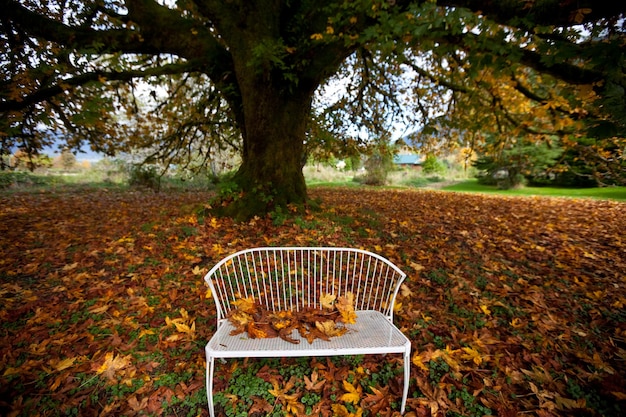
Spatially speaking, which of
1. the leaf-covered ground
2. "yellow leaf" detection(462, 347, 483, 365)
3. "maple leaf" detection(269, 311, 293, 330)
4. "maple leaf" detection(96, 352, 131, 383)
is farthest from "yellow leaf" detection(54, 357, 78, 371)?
"yellow leaf" detection(462, 347, 483, 365)

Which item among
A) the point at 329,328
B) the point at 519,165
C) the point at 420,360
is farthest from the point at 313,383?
the point at 519,165

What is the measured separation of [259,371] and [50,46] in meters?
6.89

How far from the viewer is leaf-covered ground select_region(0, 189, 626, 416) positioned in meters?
2.38

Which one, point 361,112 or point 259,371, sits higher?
point 361,112

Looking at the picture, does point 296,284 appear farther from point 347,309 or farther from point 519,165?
point 519,165

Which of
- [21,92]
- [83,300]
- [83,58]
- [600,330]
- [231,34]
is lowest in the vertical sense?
[600,330]

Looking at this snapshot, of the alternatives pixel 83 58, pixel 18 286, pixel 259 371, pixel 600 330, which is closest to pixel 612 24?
pixel 600 330

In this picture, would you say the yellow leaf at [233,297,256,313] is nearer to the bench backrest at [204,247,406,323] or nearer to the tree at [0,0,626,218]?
the bench backrest at [204,247,406,323]

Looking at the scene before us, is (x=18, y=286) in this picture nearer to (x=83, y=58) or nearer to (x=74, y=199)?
(x=83, y=58)

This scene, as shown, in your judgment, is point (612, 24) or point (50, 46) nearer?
point (612, 24)

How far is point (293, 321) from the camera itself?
2.66 meters

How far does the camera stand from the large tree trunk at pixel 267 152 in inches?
235

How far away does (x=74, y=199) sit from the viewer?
9.47 metres

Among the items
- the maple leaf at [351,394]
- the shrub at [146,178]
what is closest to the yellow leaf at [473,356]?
the maple leaf at [351,394]
